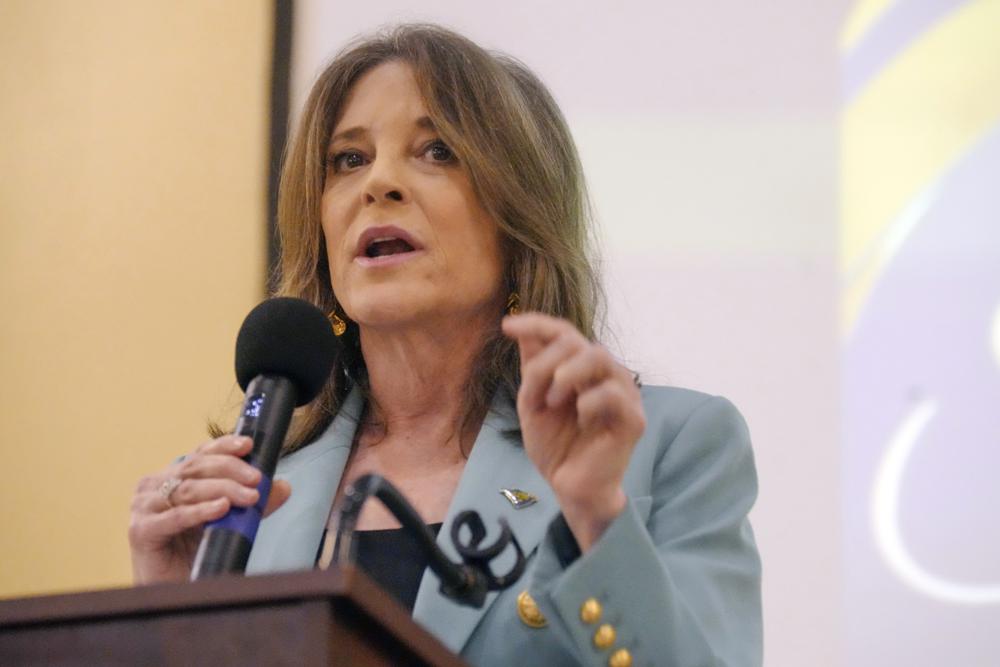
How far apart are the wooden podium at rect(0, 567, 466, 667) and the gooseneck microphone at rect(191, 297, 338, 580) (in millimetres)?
250

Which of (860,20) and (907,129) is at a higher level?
(860,20)

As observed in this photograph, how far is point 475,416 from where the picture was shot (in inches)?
79.0

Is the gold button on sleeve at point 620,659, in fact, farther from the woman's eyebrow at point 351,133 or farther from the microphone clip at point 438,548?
the woman's eyebrow at point 351,133

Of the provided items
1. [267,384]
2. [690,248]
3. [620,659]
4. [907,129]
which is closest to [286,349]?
[267,384]

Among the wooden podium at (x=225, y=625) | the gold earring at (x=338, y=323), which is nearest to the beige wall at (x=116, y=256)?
the gold earring at (x=338, y=323)

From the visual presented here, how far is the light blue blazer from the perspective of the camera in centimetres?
128

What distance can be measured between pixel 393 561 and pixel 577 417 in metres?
0.54

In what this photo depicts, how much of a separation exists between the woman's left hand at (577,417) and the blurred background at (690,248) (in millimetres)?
1004

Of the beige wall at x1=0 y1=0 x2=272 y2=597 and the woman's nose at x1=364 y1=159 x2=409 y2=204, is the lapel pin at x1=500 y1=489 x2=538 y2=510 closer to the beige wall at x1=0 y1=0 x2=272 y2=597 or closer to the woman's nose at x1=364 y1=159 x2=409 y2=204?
the woman's nose at x1=364 y1=159 x2=409 y2=204

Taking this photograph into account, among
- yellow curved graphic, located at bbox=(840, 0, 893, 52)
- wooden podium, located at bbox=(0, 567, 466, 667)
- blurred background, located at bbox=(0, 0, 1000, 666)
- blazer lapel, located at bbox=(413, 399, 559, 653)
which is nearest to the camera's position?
wooden podium, located at bbox=(0, 567, 466, 667)

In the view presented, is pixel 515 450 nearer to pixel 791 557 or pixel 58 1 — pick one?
pixel 791 557

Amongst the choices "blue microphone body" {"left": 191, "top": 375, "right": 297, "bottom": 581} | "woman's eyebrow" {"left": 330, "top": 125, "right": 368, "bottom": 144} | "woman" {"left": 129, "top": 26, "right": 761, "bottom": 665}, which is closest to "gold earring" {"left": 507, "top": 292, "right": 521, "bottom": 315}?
"woman" {"left": 129, "top": 26, "right": 761, "bottom": 665}

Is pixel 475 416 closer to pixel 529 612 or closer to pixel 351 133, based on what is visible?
pixel 351 133

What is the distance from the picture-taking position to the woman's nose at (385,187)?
6.41ft
